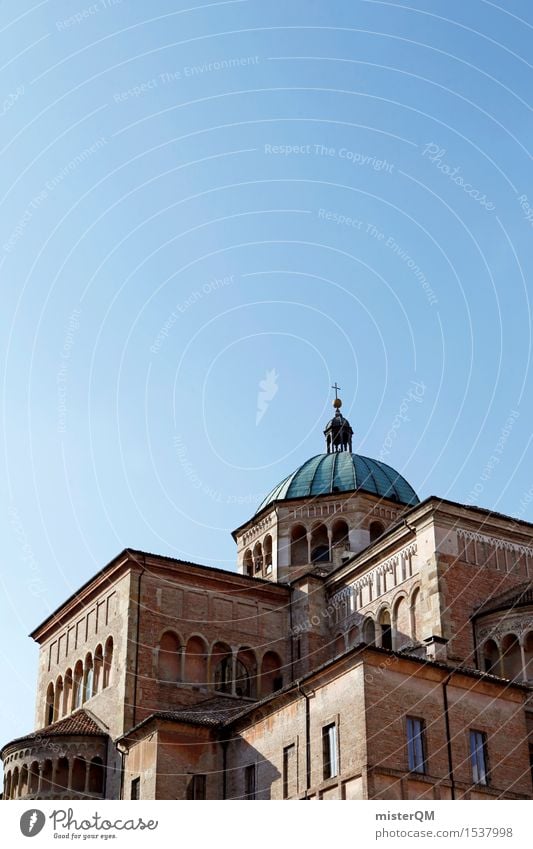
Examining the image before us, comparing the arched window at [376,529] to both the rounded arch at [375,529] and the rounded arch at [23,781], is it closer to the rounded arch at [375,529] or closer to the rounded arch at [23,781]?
the rounded arch at [375,529]

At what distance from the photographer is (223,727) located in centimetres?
3812

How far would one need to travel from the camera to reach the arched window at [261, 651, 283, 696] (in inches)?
1784

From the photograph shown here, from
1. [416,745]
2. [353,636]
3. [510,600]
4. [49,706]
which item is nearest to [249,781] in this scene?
[416,745]

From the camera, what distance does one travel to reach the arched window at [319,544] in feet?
172

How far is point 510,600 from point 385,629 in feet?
17.8

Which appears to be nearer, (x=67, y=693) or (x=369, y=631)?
(x=369, y=631)

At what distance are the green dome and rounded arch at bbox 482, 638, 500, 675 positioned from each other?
602 inches

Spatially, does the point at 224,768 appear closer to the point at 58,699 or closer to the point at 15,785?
the point at 15,785

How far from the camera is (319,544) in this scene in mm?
53000
